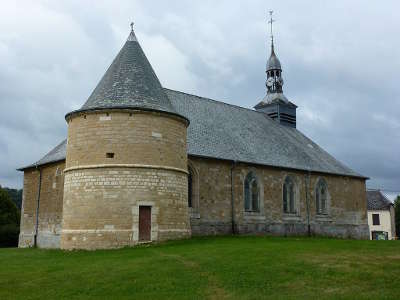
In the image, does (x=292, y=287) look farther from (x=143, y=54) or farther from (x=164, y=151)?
(x=143, y=54)

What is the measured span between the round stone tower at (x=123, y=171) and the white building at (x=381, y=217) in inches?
1358

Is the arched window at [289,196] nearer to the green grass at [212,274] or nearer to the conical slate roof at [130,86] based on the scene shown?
the conical slate roof at [130,86]

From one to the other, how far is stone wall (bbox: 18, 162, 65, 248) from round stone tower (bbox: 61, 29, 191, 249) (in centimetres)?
510

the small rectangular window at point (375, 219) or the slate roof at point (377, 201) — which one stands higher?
the slate roof at point (377, 201)

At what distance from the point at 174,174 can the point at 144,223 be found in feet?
8.54

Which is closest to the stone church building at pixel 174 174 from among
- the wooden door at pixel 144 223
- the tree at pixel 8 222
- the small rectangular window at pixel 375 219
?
the wooden door at pixel 144 223

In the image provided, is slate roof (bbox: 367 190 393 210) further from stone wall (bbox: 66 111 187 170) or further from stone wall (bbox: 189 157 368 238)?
stone wall (bbox: 66 111 187 170)

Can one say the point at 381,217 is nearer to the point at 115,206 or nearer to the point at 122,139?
the point at 122,139

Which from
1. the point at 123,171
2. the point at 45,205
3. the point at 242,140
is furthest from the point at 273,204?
the point at 45,205

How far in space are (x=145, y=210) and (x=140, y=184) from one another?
3.59 feet

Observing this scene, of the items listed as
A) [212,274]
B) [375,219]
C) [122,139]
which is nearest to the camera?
[212,274]

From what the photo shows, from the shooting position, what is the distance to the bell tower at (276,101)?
3831 cm

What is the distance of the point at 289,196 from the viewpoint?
30281mm

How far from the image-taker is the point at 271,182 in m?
28.8
